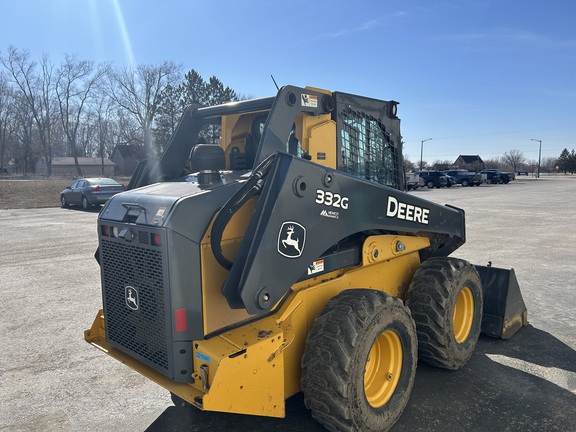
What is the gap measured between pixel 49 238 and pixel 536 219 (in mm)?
15899

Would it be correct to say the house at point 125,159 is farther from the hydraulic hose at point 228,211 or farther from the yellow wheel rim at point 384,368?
the hydraulic hose at point 228,211

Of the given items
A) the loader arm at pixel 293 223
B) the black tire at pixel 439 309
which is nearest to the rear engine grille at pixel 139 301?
the loader arm at pixel 293 223

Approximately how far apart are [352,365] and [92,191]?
19411 mm

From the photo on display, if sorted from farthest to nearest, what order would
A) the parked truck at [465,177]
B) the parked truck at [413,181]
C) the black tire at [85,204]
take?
the parked truck at [465,177] → the parked truck at [413,181] → the black tire at [85,204]

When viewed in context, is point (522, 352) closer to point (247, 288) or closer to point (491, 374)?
point (491, 374)

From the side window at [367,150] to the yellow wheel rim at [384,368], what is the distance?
4.75 ft

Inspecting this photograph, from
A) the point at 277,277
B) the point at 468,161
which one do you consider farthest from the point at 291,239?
the point at 468,161

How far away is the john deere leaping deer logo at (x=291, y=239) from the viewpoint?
9.04 ft

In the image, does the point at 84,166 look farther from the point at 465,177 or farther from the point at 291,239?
the point at 291,239

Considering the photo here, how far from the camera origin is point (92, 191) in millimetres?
19922

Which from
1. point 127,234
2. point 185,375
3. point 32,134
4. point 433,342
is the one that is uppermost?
point 32,134

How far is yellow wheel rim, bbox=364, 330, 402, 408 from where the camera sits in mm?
3416

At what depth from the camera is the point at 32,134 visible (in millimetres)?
75500

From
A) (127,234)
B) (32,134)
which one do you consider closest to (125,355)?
(127,234)
